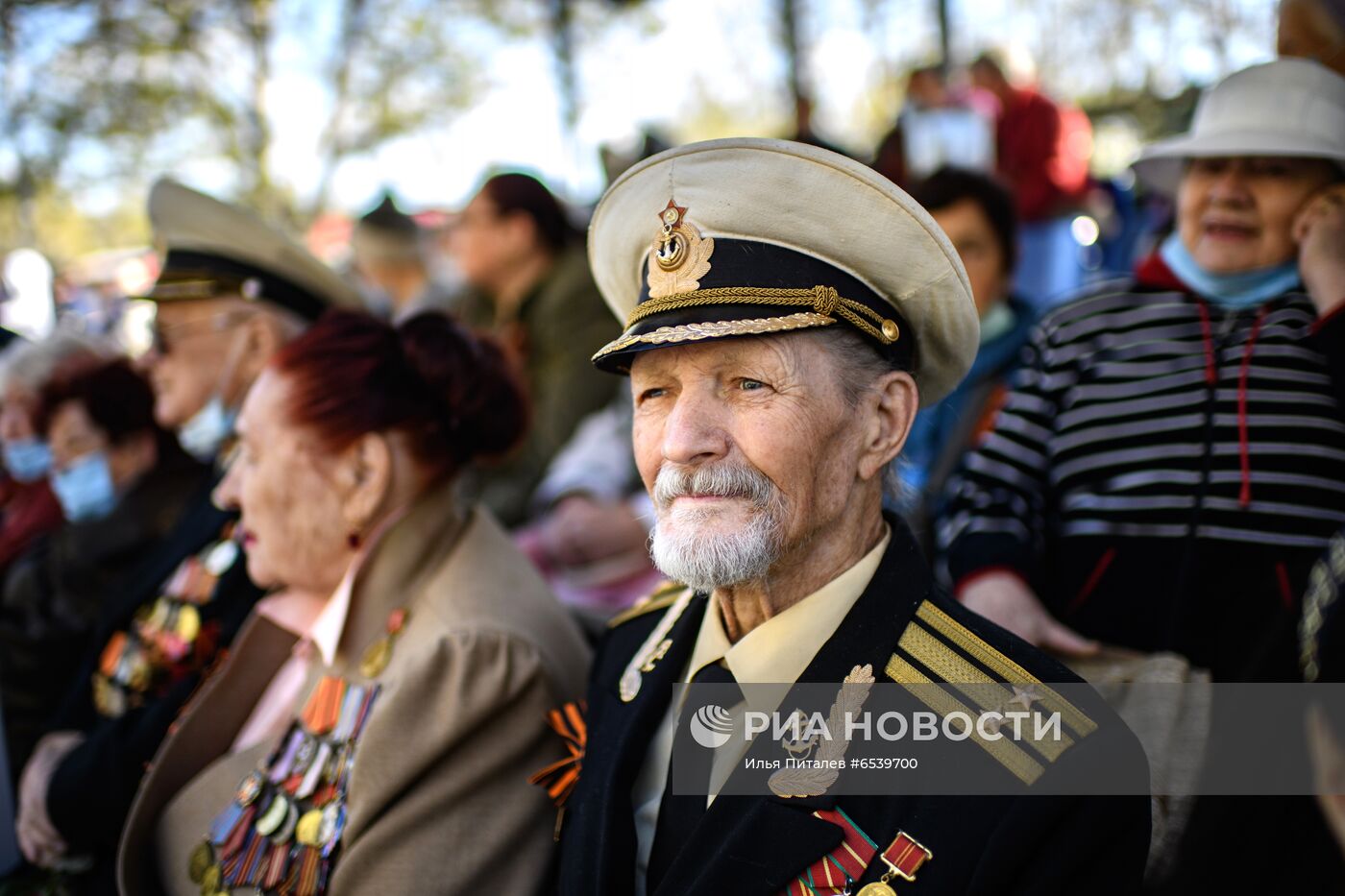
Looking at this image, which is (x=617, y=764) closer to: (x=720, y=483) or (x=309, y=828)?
(x=720, y=483)

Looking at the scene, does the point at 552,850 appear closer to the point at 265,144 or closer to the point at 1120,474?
the point at 1120,474

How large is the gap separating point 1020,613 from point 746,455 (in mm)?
956

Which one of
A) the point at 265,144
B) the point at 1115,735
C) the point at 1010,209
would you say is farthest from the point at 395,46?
the point at 1115,735

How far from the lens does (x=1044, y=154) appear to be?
19.7 ft

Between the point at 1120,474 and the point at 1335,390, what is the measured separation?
488 mm

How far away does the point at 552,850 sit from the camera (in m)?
2.34

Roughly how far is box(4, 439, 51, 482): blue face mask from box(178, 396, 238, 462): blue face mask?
125cm

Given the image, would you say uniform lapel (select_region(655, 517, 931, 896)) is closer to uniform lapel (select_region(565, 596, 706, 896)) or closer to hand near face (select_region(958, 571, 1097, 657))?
uniform lapel (select_region(565, 596, 706, 896))

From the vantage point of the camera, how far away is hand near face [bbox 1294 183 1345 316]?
227 cm

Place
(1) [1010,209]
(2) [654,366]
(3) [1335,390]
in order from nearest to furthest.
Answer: (2) [654,366], (3) [1335,390], (1) [1010,209]

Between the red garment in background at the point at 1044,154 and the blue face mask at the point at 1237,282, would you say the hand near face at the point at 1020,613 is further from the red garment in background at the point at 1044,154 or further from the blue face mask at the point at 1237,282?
the red garment in background at the point at 1044,154

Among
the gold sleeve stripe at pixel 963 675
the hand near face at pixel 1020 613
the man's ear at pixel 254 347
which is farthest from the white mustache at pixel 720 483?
the man's ear at pixel 254 347

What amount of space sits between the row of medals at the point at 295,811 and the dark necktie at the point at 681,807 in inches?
31.4

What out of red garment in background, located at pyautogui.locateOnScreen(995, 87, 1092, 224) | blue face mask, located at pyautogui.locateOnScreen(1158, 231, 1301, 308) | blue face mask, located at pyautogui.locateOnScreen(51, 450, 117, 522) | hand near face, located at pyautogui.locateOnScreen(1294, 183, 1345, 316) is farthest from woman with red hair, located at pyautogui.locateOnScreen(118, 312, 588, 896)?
red garment in background, located at pyautogui.locateOnScreen(995, 87, 1092, 224)
